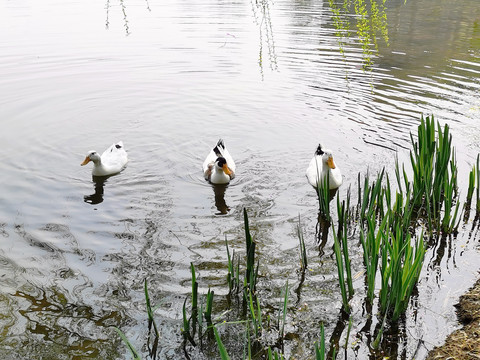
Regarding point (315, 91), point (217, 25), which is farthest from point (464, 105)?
point (217, 25)

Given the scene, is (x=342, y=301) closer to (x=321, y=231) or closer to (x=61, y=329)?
(x=321, y=231)

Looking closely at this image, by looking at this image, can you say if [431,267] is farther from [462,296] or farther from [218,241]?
[218,241]

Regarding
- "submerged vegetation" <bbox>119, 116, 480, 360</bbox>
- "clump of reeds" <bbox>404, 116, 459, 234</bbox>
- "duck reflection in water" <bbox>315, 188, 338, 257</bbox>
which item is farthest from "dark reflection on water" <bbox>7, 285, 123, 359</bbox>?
"clump of reeds" <bbox>404, 116, 459, 234</bbox>

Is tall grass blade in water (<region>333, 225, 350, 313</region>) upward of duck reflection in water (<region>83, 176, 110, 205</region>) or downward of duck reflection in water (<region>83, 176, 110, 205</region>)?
upward

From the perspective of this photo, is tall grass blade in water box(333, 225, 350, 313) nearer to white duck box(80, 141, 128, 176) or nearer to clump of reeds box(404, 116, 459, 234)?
clump of reeds box(404, 116, 459, 234)

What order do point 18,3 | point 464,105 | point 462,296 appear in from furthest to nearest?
1. point 18,3
2. point 464,105
3. point 462,296

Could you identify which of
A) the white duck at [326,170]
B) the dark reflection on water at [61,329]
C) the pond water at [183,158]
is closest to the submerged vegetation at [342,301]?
the pond water at [183,158]

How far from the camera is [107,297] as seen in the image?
532 centimetres

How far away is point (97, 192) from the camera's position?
26.4 feet

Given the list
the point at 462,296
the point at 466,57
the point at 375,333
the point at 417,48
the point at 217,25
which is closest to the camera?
the point at 375,333

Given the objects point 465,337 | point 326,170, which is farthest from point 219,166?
point 465,337

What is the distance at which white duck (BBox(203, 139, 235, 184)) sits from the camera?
8117 millimetres

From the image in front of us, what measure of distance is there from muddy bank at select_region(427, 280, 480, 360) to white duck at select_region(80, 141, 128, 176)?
18.2 ft

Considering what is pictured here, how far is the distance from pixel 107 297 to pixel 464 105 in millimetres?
8444
